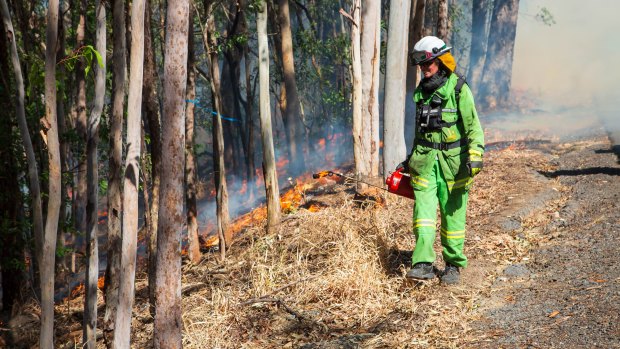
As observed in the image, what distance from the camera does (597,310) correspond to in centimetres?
582

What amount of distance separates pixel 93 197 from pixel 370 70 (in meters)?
6.33

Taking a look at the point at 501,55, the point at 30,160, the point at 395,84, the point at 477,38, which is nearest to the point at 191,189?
the point at 395,84

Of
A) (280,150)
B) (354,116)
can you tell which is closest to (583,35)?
(280,150)

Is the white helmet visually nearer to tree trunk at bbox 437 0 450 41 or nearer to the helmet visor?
the helmet visor

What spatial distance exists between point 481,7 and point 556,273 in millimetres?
31690

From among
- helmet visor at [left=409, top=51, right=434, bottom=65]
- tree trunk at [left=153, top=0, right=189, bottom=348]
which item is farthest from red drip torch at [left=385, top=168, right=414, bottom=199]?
tree trunk at [left=153, top=0, right=189, bottom=348]

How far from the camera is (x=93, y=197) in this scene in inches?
333

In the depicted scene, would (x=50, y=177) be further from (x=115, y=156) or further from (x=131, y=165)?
(x=115, y=156)

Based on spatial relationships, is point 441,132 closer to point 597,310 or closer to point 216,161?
point 597,310

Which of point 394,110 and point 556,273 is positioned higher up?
point 394,110

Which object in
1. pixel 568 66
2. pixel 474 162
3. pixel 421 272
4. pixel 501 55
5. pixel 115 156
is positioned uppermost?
pixel 474 162

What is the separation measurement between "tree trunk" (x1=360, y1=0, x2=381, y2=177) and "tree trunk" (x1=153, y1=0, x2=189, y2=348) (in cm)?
745

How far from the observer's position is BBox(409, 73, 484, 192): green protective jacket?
6.85m

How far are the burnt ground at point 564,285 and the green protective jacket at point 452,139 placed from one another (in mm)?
1194
